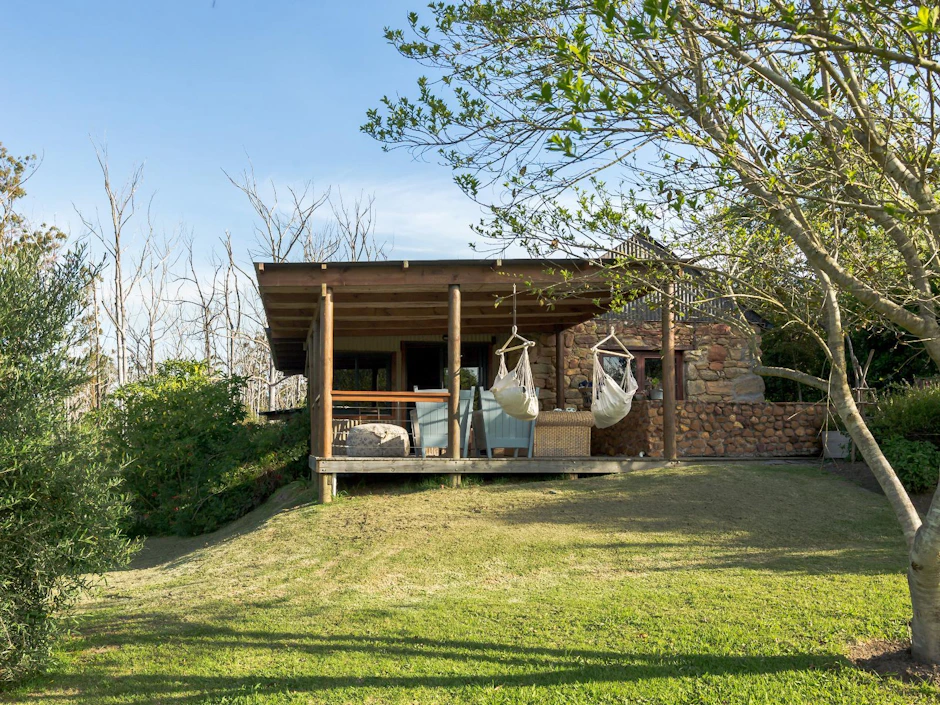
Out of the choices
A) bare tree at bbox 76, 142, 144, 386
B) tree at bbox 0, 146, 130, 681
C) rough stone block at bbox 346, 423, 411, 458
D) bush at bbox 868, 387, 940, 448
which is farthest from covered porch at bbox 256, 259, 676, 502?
bare tree at bbox 76, 142, 144, 386

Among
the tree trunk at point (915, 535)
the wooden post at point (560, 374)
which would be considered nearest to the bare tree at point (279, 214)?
the wooden post at point (560, 374)

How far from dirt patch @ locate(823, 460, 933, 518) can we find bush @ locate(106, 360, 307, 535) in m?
7.93

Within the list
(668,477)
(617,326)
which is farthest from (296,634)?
(617,326)

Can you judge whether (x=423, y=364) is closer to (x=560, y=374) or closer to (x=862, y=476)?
(x=560, y=374)

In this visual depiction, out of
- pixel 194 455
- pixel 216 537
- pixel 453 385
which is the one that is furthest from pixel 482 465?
pixel 194 455

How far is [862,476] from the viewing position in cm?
925

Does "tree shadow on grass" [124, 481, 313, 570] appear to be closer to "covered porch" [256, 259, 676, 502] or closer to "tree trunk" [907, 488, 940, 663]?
"covered porch" [256, 259, 676, 502]

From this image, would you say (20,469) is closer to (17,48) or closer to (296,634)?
(296,634)

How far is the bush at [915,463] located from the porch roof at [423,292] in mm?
3871

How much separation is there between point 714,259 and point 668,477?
160 inches

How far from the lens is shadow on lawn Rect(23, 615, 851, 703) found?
426 cm

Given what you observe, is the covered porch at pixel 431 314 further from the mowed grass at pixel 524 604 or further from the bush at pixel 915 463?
the bush at pixel 915 463

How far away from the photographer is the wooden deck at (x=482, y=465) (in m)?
9.09

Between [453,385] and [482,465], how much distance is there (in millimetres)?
1039
